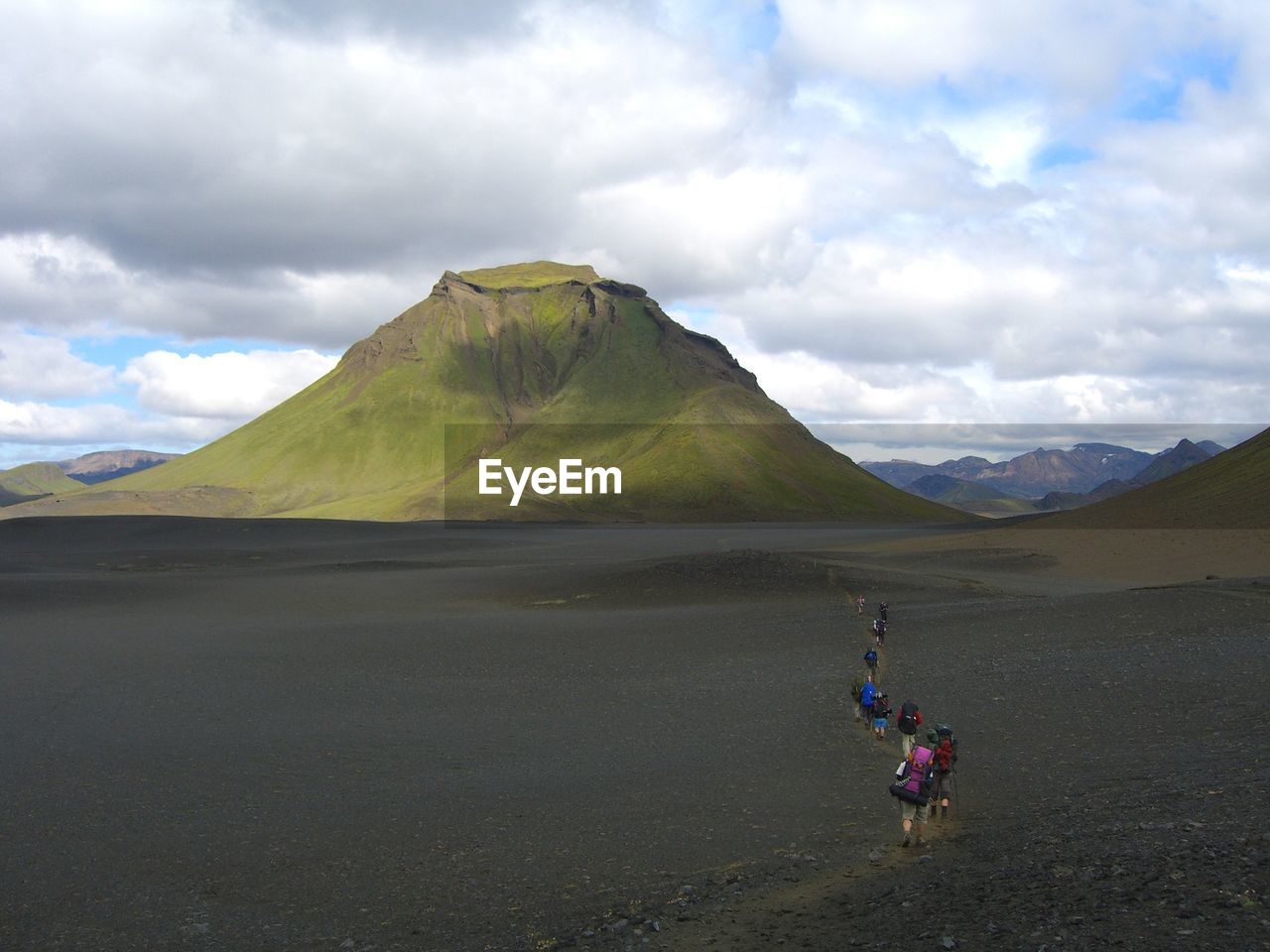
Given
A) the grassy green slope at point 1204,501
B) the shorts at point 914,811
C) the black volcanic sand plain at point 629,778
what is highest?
the grassy green slope at point 1204,501

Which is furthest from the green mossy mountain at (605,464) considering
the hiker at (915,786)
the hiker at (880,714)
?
the hiker at (915,786)

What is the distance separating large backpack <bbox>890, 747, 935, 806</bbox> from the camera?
1074cm

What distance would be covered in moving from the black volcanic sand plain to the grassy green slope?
89.0ft

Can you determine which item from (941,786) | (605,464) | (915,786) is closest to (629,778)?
(941,786)

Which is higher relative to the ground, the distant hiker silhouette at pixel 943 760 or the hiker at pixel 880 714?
the distant hiker silhouette at pixel 943 760

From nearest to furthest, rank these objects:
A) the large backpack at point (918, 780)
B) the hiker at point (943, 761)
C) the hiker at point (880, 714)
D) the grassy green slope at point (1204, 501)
Answer: 1. the large backpack at point (918, 780)
2. the hiker at point (943, 761)
3. the hiker at point (880, 714)
4. the grassy green slope at point (1204, 501)

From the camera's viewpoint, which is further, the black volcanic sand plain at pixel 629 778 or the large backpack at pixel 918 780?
the large backpack at pixel 918 780

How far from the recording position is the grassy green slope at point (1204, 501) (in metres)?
55.5

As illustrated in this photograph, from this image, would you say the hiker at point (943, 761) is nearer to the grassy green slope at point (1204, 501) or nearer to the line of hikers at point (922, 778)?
the line of hikers at point (922, 778)

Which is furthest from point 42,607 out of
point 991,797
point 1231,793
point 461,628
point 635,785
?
point 1231,793

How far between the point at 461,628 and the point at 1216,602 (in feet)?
76.4

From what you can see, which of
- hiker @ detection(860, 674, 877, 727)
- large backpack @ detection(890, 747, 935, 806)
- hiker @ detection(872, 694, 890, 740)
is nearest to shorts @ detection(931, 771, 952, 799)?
large backpack @ detection(890, 747, 935, 806)

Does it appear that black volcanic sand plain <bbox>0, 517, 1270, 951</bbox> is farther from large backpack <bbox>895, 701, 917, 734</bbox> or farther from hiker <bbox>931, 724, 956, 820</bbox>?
large backpack <bbox>895, 701, 917, 734</bbox>

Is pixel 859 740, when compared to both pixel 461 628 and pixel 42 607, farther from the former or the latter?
pixel 42 607
